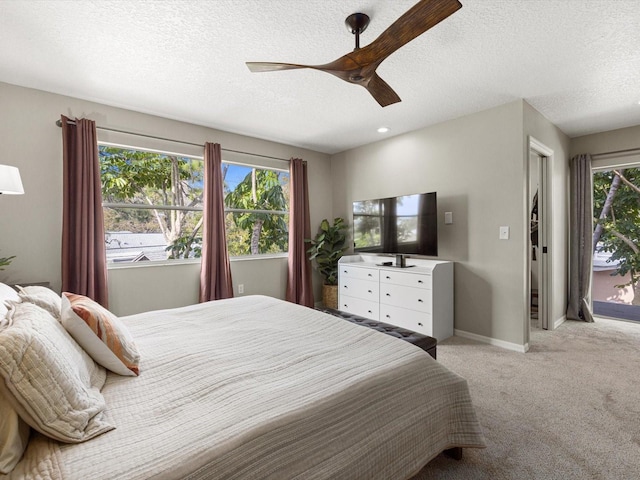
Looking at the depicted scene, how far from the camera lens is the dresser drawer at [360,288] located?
388 centimetres

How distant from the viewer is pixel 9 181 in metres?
2.09

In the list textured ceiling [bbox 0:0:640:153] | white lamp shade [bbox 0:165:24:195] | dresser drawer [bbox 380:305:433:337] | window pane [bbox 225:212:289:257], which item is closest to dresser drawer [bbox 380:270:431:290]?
dresser drawer [bbox 380:305:433:337]

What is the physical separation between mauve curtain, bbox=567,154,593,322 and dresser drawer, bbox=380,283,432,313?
Answer: 95.8 inches

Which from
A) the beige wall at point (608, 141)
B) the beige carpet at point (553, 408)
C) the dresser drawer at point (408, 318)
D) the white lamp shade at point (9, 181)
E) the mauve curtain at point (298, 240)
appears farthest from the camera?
the mauve curtain at point (298, 240)

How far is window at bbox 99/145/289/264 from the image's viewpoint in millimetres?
3412

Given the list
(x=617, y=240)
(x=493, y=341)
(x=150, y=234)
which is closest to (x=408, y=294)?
(x=493, y=341)

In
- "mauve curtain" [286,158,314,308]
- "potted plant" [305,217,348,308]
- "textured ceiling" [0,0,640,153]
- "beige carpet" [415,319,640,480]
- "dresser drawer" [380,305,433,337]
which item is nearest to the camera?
"beige carpet" [415,319,640,480]

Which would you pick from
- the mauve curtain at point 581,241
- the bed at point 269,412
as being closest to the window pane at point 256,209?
the bed at point 269,412

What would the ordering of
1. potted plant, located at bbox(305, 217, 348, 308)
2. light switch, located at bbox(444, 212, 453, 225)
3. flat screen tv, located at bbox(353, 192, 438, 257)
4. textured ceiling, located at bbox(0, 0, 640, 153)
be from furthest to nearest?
potted plant, located at bbox(305, 217, 348, 308) → light switch, located at bbox(444, 212, 453, 225) → flat screen tv, located at bbox(353, 192, 438, 257) → textured ceiling, located at bbox(0, 0, 640, 153)

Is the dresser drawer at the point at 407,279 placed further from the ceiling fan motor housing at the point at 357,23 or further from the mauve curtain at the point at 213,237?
the ceiling fan motor housing at the point at 357,23

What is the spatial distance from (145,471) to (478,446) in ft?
4.80

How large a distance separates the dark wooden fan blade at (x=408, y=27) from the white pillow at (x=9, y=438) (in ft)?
6.81

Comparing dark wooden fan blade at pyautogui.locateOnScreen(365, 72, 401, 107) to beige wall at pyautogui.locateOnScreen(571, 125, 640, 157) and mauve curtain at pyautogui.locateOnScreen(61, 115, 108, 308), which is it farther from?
beige wall at pyautogui.locateOnScreen(571, 125, 640, 157)

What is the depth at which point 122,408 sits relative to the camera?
1092 millimetres
